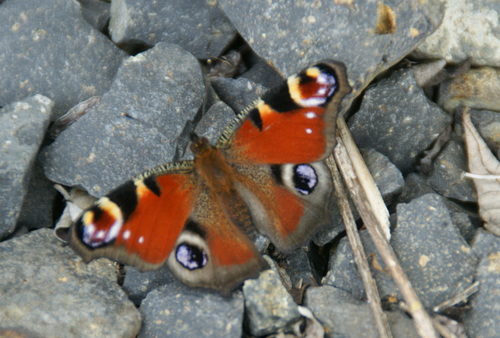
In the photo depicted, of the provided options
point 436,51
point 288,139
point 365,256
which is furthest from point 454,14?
point 365,256

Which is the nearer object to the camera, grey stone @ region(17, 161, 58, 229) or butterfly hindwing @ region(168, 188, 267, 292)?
butterfly hindwing @ region(168, 188, 267, 292)

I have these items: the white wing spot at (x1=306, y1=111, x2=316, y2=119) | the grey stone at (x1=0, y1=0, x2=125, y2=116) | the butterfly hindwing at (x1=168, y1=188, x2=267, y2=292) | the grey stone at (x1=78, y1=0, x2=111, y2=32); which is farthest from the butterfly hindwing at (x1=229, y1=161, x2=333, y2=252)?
the grey stone at (x1=78, y1=0, x2=111, y2=32)

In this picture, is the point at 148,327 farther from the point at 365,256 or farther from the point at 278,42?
the point at 278,42

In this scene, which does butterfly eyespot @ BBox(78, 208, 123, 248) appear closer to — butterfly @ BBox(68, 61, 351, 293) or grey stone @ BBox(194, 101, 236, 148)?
butterfly @ BBox(68, 61, 351, 293)

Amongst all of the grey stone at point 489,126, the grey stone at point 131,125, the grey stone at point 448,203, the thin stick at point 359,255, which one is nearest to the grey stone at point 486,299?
the grey stone at point 448,203

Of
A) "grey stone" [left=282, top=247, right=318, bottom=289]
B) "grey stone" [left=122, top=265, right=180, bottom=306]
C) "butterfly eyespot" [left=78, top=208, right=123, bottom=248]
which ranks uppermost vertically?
"butterfly eyespot" [left=78, top=208, right=123, bottom=248]

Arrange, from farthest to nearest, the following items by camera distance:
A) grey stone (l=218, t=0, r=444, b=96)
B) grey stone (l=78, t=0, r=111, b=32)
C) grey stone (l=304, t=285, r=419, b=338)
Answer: grey stone (l=78, t=0, r=111, b=32)
grey stone (l=218, t=0, r=444, b=96)
grey stone (l=304, t=285, r=419, b=338)

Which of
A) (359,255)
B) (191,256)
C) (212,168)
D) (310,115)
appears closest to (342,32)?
(310,115)
